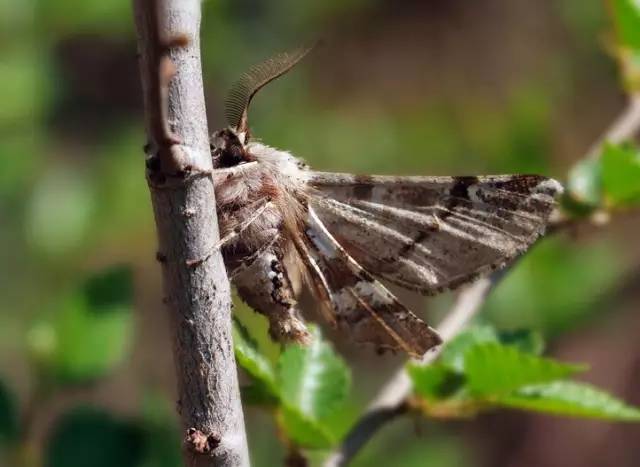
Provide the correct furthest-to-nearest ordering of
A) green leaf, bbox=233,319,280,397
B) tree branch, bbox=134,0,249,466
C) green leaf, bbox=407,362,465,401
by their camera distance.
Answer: green leaf, bbox=407,362,465,401
green leaf, bbox=233,319,280,397
tree branch, bbox=134,0,249,466

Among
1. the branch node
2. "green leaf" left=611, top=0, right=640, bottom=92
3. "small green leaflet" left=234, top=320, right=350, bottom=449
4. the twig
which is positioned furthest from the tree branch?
"green leaf" left=611, top=0, right=640, bottom=92

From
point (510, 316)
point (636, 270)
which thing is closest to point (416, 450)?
point (510, 316)

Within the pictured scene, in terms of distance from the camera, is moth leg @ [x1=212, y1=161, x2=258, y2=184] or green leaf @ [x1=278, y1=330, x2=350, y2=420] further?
green leaf @ [x1=278, y1=330, x2=350, y2=420]

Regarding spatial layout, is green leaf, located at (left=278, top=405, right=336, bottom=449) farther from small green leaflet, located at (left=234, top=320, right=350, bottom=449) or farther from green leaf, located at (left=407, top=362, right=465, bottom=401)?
green leaf, located at (left=407, top=362, right=465, bottom=401)

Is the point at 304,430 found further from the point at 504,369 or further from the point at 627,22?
the point at 627,22

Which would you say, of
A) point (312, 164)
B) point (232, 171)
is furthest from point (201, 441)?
point (312, 164)

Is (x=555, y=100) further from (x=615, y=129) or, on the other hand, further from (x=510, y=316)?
(x=615, y=129)

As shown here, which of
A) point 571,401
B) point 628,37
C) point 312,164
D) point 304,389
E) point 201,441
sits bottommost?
point 201,441
